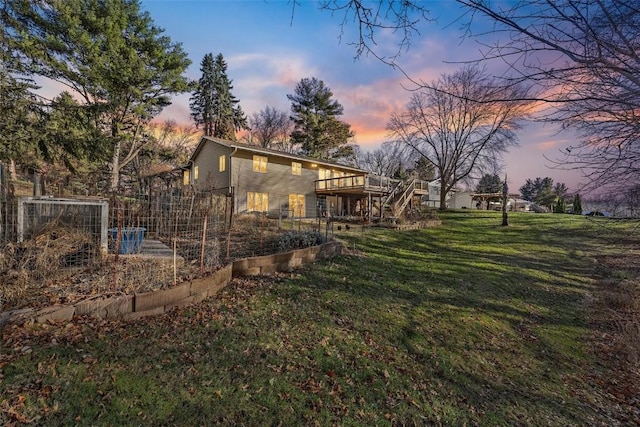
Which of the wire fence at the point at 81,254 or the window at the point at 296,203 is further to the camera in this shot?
the window at the point at 296,203

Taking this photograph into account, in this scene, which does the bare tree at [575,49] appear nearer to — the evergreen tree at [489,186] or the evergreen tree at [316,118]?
the evergreen tree at [316,118]

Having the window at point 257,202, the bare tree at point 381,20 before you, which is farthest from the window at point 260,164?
the bare tree at point 381,20

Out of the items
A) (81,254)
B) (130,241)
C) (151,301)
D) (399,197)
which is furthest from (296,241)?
(399,197)

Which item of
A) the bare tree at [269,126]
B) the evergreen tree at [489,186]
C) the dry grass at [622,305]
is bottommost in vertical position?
the dry grass at [622,305]

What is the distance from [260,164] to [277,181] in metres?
1.58

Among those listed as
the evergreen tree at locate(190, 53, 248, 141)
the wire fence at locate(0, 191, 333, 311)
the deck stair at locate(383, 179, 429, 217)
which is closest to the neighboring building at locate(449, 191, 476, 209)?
the deck stair at locate(383, 179, 429, 217)

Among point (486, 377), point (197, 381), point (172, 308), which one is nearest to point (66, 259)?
point (172, 308)

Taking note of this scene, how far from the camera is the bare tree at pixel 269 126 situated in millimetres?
36844

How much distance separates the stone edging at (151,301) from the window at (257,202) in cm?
1086

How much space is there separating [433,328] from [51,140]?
9.05 meters

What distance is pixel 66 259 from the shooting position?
446 centimetres

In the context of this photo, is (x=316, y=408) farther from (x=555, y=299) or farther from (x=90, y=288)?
(x=555, y=299)

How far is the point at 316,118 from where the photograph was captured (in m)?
31.1

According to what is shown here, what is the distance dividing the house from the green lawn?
10346mm
